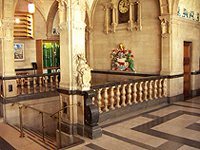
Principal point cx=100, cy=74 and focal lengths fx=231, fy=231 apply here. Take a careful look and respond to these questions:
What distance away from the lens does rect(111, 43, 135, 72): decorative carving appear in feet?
28.7

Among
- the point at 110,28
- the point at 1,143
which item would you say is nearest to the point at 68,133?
the point at 1,143

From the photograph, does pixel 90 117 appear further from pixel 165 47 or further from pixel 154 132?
pixel 165 47

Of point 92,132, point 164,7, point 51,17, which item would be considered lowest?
point 92,132

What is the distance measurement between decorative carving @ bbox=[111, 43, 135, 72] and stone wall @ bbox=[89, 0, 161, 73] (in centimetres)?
18

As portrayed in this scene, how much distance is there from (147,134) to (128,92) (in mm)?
1777

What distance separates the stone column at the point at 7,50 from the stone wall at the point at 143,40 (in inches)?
151

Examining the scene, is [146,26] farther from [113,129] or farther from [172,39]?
[113,129]

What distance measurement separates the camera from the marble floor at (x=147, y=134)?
4324 mm

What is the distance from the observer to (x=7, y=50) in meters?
7.55

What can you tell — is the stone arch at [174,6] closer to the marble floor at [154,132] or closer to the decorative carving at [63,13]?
the marble floor at [154,132]

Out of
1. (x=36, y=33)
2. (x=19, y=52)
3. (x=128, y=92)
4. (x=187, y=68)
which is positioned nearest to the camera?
(x=128, y=92)

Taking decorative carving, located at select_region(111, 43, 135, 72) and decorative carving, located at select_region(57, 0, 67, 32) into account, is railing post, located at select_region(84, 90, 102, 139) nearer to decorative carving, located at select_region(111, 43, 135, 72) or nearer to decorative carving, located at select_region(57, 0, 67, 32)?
decorative carving, located at select_region(57, 0, 67, 32)

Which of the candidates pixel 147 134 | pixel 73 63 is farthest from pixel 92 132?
pixel 73 63

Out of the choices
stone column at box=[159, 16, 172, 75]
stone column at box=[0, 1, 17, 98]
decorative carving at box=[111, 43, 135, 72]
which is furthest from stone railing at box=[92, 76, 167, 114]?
stone column at box=[0, 1, 17, 98]
